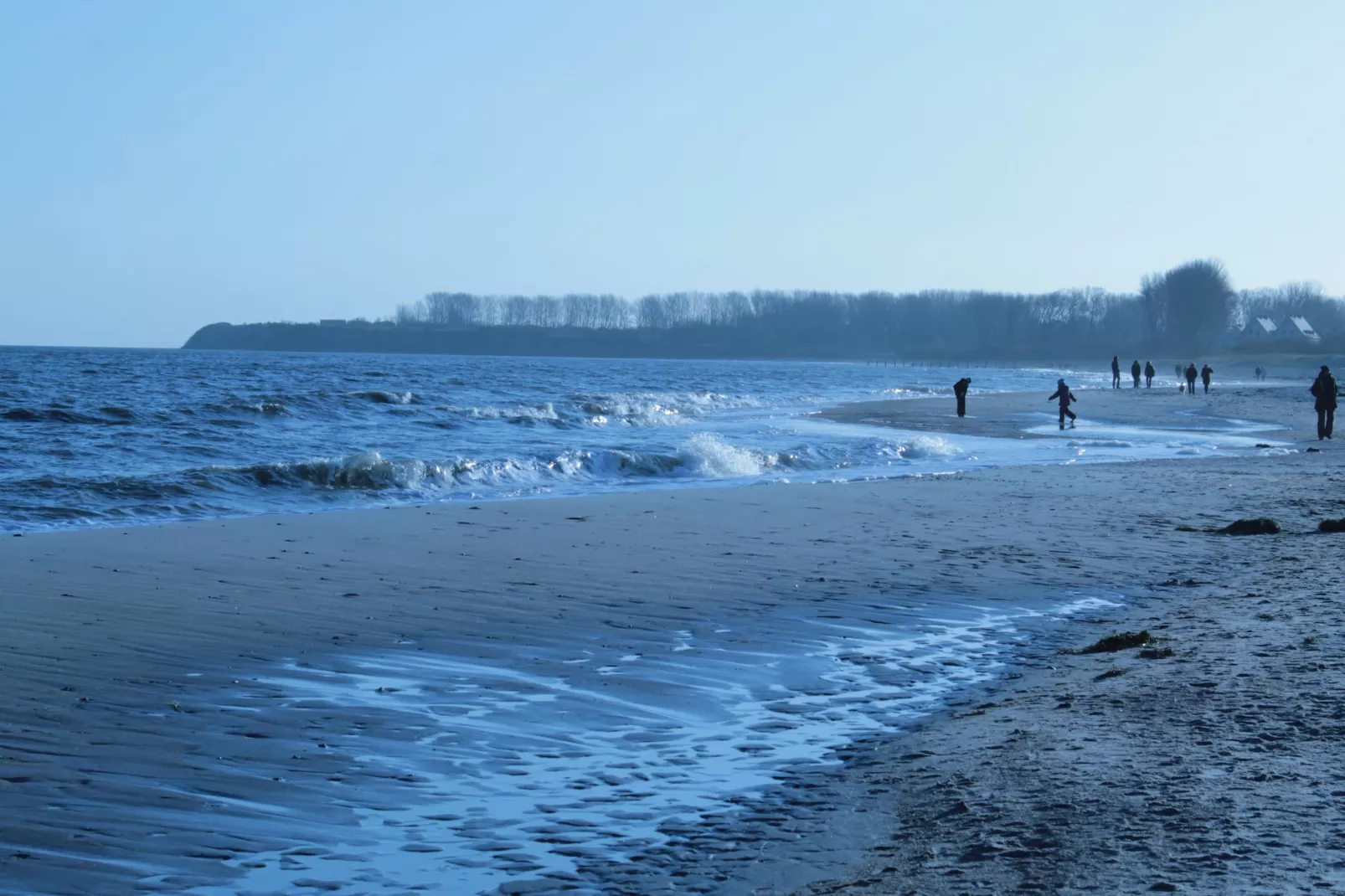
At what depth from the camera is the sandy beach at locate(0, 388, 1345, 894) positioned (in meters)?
4.24

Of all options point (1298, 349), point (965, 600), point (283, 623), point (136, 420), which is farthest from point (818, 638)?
point (1298, 349)

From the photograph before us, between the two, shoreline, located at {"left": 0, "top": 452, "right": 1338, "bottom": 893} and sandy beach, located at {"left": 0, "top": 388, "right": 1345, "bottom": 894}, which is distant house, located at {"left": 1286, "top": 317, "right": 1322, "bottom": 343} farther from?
sandy beach, located at {"left": 0, "top": 388, "right": 1345, "bottom": 894}

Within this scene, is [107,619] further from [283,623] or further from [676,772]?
[676,772]

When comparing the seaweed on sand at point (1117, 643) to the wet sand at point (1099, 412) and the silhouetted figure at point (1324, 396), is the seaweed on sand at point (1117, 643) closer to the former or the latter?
the silhouetted figure at point (1324, 396)

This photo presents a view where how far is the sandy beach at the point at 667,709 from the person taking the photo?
424 cm

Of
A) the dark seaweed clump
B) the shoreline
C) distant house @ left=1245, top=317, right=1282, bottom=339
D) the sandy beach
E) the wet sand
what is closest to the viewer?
the sandy beach

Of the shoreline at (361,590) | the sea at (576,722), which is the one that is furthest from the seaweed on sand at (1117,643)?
the shoreline at (361,590)

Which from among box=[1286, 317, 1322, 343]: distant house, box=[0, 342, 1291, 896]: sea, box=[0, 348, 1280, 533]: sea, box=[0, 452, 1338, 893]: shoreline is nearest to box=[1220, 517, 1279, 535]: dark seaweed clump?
box=[0, 452, 1338, 893]: shoreline

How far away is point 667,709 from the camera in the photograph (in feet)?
20.8

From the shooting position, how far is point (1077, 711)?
19.5ft

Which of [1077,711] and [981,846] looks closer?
[981,846]

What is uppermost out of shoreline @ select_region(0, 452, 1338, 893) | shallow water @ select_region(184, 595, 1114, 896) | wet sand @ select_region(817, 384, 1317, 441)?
wet sand @ select_region(817, 384, 1317, 441)

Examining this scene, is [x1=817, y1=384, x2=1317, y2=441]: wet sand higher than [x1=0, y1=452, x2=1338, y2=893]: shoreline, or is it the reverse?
[x1=817, y1=384, x2=1317, y2=441]: wet sand

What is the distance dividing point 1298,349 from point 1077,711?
143084mm
